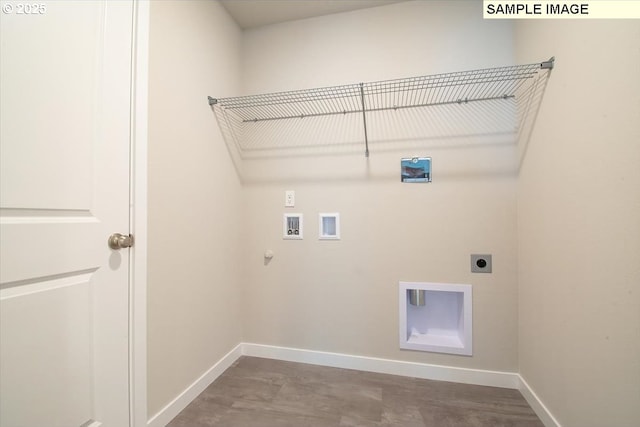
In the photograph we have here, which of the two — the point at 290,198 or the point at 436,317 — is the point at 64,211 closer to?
the point at 290,198

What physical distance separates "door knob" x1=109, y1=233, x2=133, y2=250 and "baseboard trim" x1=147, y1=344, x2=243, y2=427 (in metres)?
0.84

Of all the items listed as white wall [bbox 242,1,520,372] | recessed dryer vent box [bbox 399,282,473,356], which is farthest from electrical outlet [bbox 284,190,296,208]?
recessed dryer vent box [bbox 399,282,473,356]

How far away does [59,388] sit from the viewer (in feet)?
2.76

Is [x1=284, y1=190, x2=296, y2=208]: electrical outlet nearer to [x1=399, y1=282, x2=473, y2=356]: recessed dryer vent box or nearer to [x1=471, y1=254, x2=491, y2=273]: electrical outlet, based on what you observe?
[x1=399, y1=282, x2=473, y2=356]: recessed dryer vent box

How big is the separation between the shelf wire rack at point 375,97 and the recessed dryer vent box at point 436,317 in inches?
41.4

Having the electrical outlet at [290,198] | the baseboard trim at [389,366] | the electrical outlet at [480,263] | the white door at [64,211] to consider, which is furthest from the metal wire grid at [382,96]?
the baseboard trim at [389,366]

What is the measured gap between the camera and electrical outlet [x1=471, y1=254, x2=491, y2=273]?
152cm

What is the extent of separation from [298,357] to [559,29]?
7.76 ft

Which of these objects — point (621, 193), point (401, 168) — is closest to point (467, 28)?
point (401, 168)

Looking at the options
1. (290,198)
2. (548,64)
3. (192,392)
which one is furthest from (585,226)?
(192,392)

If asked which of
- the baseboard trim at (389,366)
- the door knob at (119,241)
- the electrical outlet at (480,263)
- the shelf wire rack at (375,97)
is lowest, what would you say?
the baseboard trim at (389,366)

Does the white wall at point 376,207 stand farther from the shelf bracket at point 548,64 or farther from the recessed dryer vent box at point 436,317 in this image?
the shelf bracket at point 548,64

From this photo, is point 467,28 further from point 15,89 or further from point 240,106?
point 15,89

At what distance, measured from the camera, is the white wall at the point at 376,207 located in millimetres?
1519
